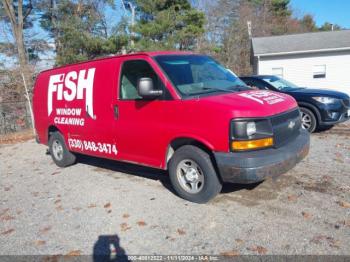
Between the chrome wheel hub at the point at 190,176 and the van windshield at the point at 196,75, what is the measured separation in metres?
1.00

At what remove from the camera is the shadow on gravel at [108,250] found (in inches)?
141

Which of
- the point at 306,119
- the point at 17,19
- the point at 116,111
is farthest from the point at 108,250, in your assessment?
the point at 17,19

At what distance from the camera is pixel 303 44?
67.7 feet

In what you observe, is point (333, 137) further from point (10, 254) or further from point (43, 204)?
point (10, 254)

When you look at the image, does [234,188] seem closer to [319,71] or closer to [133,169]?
[133,169]

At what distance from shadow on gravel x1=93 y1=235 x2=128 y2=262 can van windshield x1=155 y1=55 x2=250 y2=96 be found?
6.99 ft

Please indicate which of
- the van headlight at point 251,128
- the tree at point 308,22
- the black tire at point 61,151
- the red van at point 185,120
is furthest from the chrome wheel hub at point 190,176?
the tree at point 308,22

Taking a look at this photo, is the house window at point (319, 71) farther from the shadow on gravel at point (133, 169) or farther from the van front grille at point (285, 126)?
the van front grille at point (285, 126)

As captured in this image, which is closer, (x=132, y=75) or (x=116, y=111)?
(x=132, y=75)

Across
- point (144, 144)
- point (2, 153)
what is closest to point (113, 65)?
point (144, 144)

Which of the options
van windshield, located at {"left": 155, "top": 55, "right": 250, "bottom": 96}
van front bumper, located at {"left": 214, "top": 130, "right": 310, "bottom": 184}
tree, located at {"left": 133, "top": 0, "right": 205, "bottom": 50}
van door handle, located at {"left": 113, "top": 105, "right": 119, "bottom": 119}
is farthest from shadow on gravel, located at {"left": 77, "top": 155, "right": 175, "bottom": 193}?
tree, located at {"left": 133, "top": 0, "right": 205, "bottom": 50}

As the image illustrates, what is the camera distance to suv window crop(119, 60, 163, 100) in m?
5.07

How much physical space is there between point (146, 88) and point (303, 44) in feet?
61.8

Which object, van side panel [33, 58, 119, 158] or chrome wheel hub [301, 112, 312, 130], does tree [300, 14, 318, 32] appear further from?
van side panel [33, 58, 119, 158]
